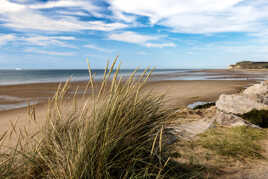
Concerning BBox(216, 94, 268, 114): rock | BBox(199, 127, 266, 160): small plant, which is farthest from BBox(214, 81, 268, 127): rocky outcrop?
BBox(199, 127, 266, 160): small plant

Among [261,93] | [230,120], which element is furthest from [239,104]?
[261,93]

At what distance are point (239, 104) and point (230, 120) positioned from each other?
86 cm

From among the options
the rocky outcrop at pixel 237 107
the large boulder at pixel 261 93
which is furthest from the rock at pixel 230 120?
the large boulder at pixel 261 93

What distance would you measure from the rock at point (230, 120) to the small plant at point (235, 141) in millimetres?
→ 374

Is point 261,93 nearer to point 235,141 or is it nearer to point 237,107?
point 237,107

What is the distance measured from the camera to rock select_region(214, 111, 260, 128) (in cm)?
630

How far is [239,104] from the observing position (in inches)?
276

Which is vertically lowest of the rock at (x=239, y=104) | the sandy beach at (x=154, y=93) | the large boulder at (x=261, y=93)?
the sandy beach at (x=154, y=93)

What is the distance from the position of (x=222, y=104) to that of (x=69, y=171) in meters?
6.64

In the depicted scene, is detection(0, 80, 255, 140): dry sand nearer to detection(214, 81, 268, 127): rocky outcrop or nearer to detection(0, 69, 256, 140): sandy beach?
detection(0, 69, 256, 140): sandy beach

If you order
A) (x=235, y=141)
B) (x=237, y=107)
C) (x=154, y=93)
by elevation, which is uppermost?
(x=154, y=93)

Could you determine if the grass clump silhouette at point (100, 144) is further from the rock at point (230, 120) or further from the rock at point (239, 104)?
the rock at point (239, 104)

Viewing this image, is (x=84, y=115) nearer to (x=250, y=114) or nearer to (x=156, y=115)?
(x=156, y=115)

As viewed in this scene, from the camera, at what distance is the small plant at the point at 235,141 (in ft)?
13.5
